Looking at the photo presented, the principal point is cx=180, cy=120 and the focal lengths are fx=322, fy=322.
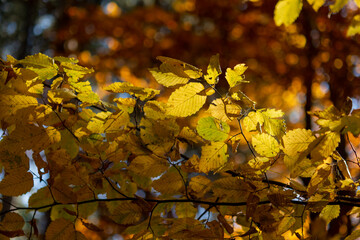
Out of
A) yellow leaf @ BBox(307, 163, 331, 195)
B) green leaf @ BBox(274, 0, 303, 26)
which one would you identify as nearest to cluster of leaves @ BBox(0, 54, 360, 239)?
yellow leaf @ BBox(307, 163, 331, 195)

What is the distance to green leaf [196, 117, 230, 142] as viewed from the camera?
642 millimetres

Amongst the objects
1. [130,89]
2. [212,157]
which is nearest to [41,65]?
[130,89]

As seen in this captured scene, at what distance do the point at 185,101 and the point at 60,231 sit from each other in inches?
14.2

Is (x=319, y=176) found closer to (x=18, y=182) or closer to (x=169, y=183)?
(x=169, y=183)

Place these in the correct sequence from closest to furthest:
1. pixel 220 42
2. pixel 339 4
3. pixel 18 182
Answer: pixel 339 4, pixel 18 182, pixel 220 42

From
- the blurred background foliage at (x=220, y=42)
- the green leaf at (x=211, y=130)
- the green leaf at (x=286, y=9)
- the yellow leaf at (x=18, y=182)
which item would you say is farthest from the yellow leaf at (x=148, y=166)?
the blurred background foliage at (x=220, y=42)

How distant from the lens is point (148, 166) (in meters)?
0.66

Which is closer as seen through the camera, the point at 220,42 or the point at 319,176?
the point at 319,176

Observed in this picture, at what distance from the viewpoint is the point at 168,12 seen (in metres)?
6.26

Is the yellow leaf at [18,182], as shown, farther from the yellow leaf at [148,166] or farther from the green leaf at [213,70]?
the green leaf at [213,70]

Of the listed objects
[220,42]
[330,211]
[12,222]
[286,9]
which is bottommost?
[220,42]

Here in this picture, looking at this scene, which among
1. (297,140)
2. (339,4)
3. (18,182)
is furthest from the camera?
(18,182)

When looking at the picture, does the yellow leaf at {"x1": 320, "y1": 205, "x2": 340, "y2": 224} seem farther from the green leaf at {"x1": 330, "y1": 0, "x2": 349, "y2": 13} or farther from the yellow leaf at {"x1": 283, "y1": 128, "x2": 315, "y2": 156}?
the green leaf at {"x1": 330, "y1": 0, "x2": 349, "y2": 13}

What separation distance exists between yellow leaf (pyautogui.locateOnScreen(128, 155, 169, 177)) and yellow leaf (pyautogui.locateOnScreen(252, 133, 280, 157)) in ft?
0.61
